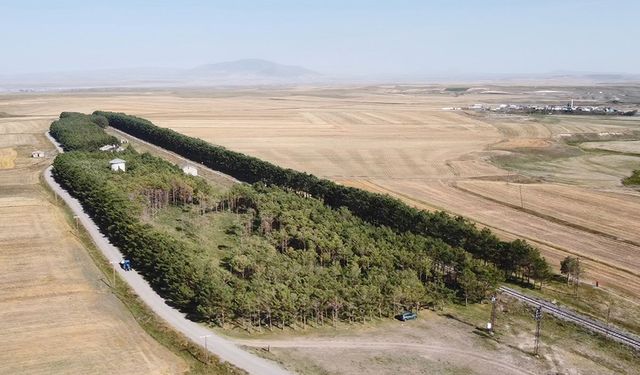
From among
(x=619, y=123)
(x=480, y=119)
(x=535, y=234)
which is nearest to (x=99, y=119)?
(x=480, y=119)

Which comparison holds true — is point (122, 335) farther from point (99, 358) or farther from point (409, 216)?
point (409, 216)

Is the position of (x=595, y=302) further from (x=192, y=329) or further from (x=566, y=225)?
(x=192, y=329)

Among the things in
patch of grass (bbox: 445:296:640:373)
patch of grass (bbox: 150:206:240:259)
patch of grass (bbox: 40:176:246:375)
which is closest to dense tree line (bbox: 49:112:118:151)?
patch of grass (bbox: 150:206:240:259)

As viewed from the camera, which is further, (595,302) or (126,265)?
(126,265)

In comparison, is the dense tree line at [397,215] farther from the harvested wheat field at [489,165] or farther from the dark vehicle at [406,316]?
the dark vehicle at [406,316]

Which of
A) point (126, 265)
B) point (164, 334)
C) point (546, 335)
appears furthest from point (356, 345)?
point (126, 265)

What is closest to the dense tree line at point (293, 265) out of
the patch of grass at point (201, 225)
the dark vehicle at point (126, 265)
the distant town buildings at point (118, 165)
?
the dark vehicle at point (126, 265)
